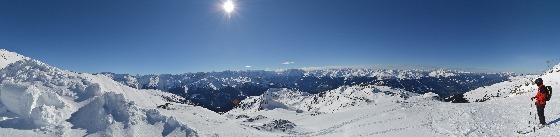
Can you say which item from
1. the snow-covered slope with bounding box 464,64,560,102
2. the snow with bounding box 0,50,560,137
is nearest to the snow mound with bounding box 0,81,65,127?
the snow with bounding box 0,50,560,137

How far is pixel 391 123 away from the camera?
3091cm

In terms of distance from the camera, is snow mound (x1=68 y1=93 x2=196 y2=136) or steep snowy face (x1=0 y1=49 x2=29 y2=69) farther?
steep snowy face (x1=0 y1=49 x2=29 y2=69)

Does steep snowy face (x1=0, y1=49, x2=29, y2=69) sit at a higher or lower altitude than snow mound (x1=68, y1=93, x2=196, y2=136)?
higher

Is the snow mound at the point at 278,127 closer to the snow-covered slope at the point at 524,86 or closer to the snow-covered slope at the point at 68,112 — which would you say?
the snow-covered slope at the point at 68,112

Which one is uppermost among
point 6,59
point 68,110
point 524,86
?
point 6,59

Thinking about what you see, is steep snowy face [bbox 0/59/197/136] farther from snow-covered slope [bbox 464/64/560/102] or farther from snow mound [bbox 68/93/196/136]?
snow-covered slope [bbox 464/64/560/102]

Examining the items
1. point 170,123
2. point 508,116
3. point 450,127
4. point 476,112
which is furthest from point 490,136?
point 170,123

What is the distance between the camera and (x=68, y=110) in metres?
24.1

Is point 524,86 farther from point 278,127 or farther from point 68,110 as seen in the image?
point 68,110

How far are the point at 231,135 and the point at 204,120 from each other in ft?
17.0

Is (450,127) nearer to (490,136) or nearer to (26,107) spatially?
(490,136)

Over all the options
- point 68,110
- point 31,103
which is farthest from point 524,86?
point 31,103

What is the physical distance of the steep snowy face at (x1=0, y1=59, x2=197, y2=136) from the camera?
71.2 ft

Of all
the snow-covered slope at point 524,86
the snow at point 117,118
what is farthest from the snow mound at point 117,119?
the snow-covered slope at point 524,86
